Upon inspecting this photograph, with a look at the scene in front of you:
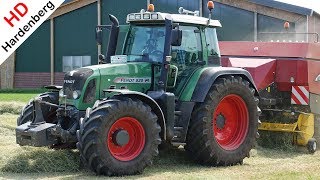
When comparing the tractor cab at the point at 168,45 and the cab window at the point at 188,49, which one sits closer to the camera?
the tractor cab at the point at 168,45

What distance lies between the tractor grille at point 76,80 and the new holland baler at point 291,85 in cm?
375

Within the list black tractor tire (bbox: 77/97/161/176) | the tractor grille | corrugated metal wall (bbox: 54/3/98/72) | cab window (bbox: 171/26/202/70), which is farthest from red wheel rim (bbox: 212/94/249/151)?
corrugated metal wall (bbox: 54/3/98/72)

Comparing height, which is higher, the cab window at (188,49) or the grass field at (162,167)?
the cab window at (188,49)

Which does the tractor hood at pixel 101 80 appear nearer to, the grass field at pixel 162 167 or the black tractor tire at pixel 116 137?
the black tractor tire at pixel 116 137

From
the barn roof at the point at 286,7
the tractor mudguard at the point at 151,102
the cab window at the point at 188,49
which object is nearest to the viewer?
the tractor mudguard at the point at 151,102

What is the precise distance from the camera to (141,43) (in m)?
9.63

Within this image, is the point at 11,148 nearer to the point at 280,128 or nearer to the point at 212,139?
the point at 212,139

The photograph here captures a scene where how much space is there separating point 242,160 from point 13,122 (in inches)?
243

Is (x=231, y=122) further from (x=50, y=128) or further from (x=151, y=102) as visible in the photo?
(x=50, y=128)

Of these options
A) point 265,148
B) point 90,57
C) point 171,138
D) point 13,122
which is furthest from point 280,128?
point 90,57

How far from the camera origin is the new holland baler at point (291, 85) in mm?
11422

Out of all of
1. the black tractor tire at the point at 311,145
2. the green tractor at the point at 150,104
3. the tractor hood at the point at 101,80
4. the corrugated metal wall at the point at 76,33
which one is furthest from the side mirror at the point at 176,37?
the corrugated metal wall at the point at 76,33

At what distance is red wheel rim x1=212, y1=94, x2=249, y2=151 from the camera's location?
9812 millimetres

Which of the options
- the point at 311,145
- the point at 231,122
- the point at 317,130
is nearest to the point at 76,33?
the point at 317,130
